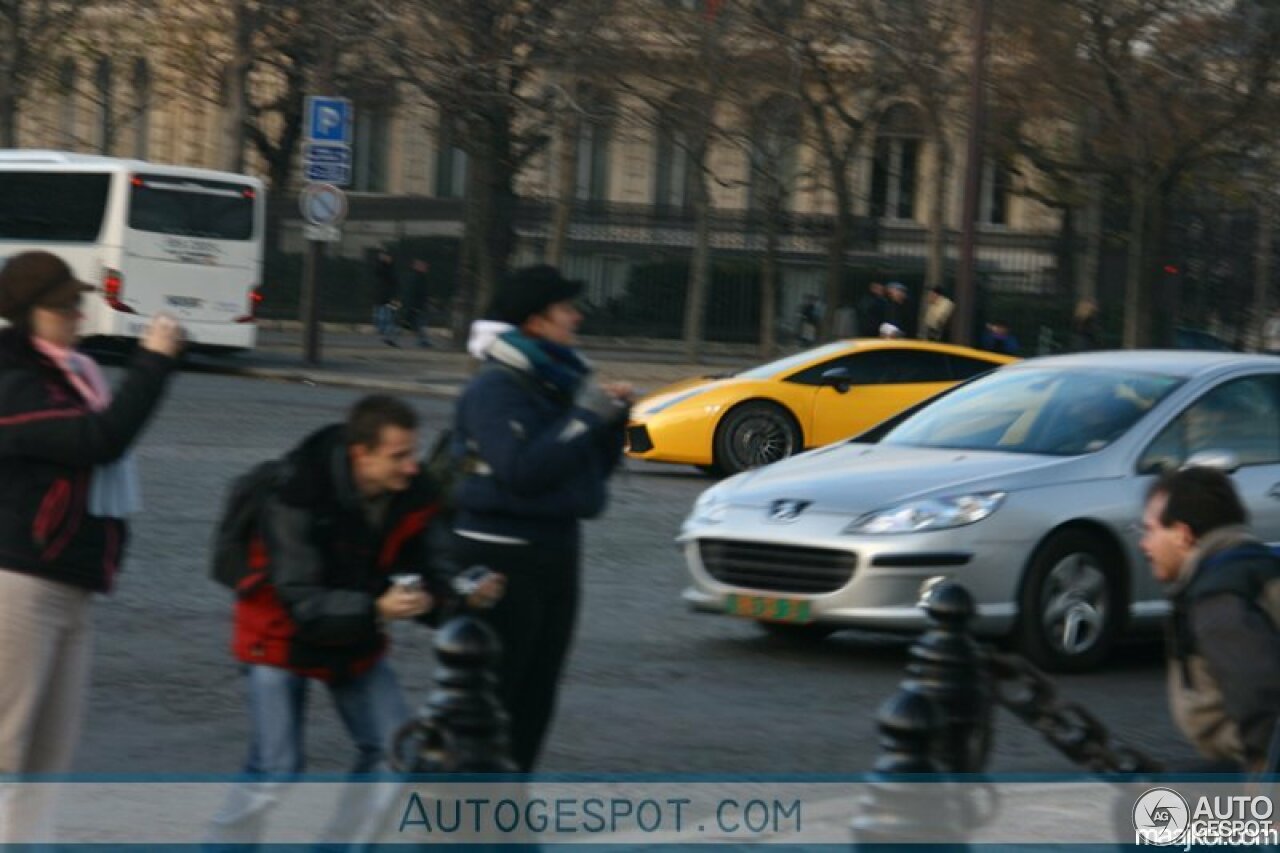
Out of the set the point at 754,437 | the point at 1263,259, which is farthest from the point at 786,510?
the point at 1263,259

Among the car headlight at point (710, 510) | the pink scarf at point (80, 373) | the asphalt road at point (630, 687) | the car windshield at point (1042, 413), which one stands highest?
the pink scarf at point (80, 373)

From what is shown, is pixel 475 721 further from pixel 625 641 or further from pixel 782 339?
pixel 782 339

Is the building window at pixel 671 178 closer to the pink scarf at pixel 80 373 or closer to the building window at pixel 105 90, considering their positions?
the building window at pixel 105 90

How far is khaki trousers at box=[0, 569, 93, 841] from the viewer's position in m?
5.26

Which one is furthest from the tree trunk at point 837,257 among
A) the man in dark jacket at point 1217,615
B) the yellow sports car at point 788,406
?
the man in dark jacket at point 1217,615

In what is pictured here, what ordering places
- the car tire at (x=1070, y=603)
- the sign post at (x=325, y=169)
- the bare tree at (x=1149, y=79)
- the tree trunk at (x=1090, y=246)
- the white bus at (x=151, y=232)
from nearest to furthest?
1. the car tire at (x=1070, y=603)
2. the sign post at (x=325, y=169)
3. the white bus at (x=151, y=232)
4. the bare tree at (x=1149, y=79)
5. the tree trunk at (x=1090, y=246)

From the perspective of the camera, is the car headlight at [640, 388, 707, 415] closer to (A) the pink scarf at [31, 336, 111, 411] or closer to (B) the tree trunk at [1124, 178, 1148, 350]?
(A) the pink scarf at [31, 336, 111, 411]

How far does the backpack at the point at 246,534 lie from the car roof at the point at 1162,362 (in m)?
6.43

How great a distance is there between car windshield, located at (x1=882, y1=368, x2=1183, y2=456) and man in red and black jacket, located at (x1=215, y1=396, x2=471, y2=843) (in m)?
5.50

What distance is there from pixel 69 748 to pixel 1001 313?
4184 cm

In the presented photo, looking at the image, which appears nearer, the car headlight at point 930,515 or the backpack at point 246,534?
the backpack at point 246,534

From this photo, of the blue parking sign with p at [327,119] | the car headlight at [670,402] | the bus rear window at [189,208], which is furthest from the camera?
the bus rear window at [189,208]

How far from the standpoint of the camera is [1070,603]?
9922mm

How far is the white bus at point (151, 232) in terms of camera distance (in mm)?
30281
